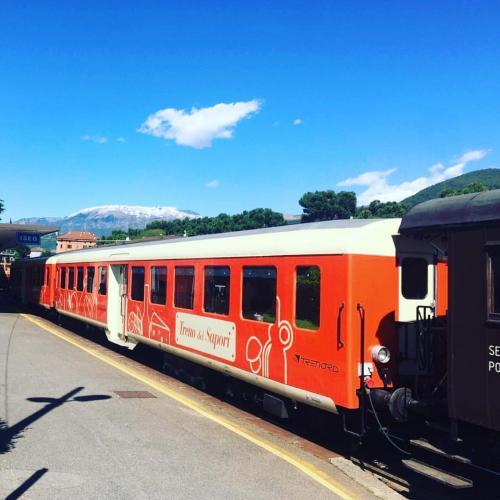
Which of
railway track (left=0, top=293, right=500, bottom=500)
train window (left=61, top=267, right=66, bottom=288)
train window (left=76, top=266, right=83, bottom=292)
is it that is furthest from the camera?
train window (left=61, top=267, right=66, bottom=288)

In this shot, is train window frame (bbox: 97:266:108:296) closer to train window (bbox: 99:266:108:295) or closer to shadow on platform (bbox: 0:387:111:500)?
train window (bbox: 99:266:108:295)

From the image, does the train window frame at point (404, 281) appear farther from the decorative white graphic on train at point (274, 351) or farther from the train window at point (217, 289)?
the train window at point (217, 289)

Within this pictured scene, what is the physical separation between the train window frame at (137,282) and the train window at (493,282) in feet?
28.5

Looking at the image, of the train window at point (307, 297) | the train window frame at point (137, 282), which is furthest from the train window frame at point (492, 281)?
the train window frame at point (137, 282)

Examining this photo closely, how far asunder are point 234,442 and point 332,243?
110 inches

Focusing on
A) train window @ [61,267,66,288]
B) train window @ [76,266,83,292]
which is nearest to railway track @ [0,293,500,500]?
train window @ [76,266,83,292]

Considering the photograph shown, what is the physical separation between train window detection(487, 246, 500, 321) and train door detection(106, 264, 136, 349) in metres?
10.5

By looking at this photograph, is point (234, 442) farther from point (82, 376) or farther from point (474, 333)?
point (82, 376)

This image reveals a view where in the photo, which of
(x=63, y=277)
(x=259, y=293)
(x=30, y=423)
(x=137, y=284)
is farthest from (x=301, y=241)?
(x=63, y=277)

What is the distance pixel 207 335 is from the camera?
31.6 feet

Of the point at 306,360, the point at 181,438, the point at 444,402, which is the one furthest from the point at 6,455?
the point at 444,402

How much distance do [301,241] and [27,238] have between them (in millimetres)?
27929

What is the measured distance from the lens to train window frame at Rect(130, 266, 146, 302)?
12805 millimetres

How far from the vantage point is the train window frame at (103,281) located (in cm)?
1555
